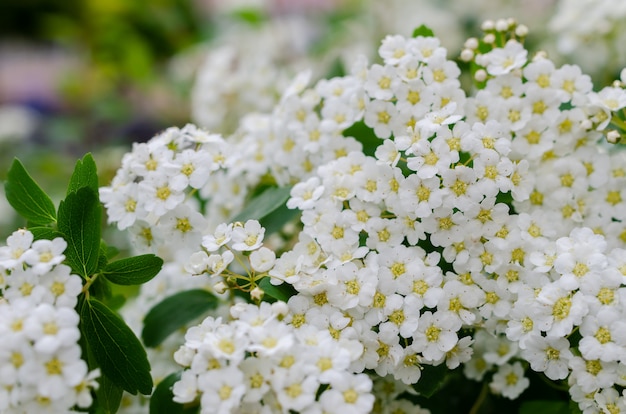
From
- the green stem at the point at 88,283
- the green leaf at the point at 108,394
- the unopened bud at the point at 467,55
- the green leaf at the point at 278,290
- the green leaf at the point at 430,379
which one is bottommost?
the green leaf at the point at 430,379

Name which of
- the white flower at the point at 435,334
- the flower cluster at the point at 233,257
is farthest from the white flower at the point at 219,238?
the white flower at the point at 435,334

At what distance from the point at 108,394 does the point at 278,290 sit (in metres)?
0.20

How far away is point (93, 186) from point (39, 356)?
0.66ft

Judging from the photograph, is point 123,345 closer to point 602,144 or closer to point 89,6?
point 602,144

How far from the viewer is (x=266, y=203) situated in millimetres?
875

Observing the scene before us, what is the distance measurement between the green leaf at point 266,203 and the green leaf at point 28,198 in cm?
22

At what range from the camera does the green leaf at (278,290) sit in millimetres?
725

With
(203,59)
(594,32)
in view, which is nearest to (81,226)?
(594,32)

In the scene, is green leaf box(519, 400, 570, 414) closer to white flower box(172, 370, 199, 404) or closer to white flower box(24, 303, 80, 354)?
white flower box(172, 370, 199, 404)

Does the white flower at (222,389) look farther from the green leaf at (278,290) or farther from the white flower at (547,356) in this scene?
the white flower at (547,356)

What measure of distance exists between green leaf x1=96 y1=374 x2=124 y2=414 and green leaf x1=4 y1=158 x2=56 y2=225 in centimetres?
18

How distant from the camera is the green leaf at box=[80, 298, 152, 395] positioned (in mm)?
724

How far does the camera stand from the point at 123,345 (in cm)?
73

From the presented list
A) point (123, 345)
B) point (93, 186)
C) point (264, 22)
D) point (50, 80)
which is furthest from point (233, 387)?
point (50, 80)
